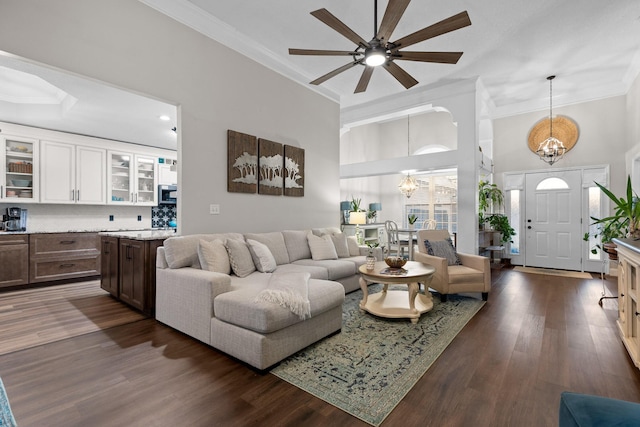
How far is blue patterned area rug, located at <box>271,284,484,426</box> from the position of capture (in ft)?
6.17

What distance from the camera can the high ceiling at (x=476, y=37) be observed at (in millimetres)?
3395

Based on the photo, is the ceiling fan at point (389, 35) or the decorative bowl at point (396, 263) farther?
the decorative bowl at point (396, 263)

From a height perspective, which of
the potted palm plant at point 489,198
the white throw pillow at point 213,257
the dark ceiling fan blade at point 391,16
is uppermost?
the dark ceiling fan blade at point 391,16

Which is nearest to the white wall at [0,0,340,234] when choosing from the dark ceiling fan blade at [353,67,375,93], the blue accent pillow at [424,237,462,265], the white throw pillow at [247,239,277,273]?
the white throw pillow at [247,239,277,273]

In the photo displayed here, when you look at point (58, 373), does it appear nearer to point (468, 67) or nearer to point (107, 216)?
point (107, 216)

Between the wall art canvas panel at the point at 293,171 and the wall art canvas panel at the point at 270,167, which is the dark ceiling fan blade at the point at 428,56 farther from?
the wall art canvas panel at the point at 293,171

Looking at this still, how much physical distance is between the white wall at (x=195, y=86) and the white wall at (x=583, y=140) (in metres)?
4.34

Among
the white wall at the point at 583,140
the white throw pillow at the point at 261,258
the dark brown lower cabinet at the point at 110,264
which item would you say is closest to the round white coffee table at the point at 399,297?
the white throw pillow at the point at 261,258

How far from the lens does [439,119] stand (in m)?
8.52

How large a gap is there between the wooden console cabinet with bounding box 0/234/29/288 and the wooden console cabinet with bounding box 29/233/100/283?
0.20 feet

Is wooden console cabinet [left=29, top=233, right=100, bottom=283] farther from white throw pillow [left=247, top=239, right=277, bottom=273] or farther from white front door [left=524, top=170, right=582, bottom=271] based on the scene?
white front door [left=524, top=170, right=582, bottom=271]

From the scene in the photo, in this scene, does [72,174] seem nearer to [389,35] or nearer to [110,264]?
[110,264]

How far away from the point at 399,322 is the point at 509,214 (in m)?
5.16

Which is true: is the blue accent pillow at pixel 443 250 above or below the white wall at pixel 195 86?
below
